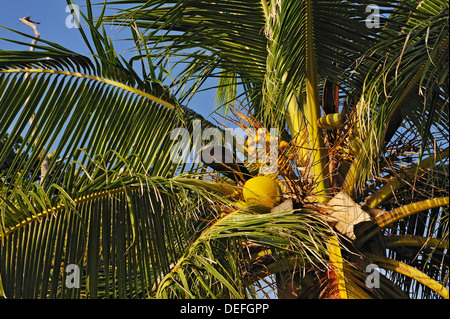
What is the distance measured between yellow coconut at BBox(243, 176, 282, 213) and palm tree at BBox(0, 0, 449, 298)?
0.15 feet

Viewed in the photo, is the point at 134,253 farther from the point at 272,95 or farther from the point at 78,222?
the point at 272,95

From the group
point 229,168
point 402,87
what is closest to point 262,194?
point 229,168

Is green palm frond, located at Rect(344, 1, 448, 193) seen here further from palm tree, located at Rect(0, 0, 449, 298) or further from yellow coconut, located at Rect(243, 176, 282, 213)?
yellow coconut, located at Rect(243, 176, 282, 213)

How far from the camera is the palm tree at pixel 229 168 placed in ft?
7.95

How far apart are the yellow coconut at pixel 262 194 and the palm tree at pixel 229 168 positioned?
1.8 inches

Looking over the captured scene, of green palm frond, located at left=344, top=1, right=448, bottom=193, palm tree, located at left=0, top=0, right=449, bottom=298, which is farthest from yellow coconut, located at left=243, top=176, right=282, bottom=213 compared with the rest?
green palm frond, located at left=344, top=1, right=448, bottom=193

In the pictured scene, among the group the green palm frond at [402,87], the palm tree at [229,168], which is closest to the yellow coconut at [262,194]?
the palm tree at [229,168]

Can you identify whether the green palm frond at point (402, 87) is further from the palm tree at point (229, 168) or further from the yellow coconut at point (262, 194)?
the yellow coconut at point (262, 194)

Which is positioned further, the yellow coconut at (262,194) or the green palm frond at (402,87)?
the yellow coconut at (262,194)

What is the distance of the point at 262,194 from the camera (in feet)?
8.78

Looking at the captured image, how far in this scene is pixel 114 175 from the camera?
2852mm

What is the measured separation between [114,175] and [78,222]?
348 mm
